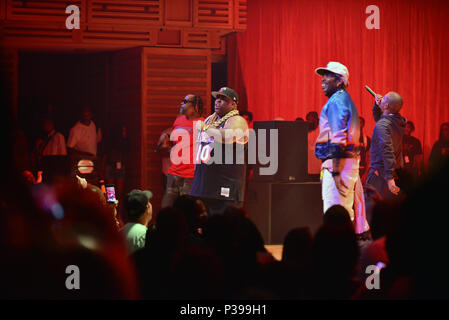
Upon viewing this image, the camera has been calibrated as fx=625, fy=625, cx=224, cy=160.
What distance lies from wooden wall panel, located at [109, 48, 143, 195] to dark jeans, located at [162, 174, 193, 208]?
2493 millimetres

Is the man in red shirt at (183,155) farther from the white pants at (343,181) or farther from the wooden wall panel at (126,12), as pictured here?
the wooden wall panel at (126,12)

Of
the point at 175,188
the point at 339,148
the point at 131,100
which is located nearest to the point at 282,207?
the point at 175,188

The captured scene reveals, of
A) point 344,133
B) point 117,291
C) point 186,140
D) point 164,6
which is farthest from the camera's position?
point 164,6

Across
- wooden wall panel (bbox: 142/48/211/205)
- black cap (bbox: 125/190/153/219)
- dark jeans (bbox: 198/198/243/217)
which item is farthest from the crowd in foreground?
wooden wall panel (bbox: 142/48/211/205)

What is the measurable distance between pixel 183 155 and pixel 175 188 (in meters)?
0.34

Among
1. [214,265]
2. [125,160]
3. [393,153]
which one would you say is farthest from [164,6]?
[214,265]

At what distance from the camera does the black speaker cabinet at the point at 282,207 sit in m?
6.37

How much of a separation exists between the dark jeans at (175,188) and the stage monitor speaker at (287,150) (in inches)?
31.0

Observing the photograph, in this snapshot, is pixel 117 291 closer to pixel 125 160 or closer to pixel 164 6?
pixel 164 6

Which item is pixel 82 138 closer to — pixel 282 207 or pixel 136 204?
pixel 282 207

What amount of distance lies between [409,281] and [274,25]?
8.97 meters

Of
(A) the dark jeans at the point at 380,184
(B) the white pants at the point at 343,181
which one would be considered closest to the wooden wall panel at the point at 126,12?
(A) the dark jeans at the point at 380,184

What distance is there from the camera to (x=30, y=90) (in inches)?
467
